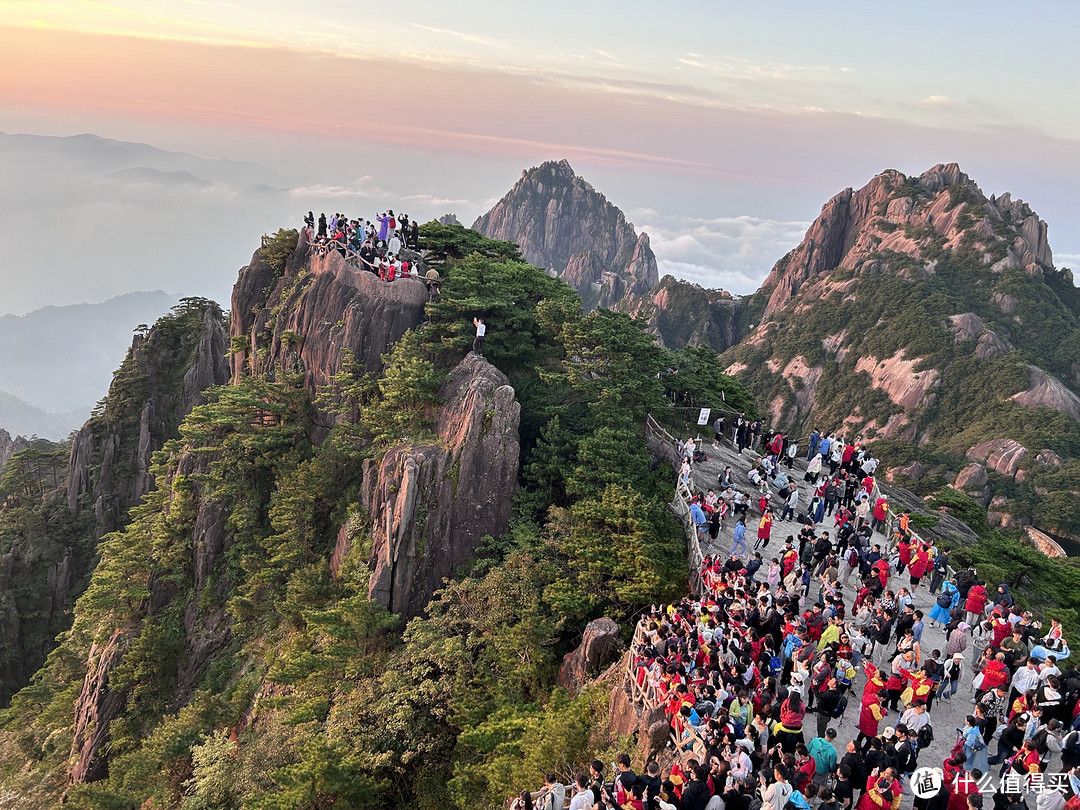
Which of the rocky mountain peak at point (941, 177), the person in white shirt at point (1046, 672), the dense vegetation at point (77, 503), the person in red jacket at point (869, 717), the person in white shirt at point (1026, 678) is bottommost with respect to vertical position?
the dense vegetation at point (77, 503)

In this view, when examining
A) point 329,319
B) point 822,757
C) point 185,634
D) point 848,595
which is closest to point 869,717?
point 822,757

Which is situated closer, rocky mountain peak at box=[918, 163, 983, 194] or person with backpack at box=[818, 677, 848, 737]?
person with backpack at box=[818, 677, 848, 737]

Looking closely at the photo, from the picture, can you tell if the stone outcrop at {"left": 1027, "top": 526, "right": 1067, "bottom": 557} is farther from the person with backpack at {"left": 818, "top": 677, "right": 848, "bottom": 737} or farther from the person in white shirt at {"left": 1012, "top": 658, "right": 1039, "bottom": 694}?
the person with backpack at {"left": 818, "top": 677, "right": 848, "bottom": 737}

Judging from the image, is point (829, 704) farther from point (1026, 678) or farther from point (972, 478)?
point (972, 478)

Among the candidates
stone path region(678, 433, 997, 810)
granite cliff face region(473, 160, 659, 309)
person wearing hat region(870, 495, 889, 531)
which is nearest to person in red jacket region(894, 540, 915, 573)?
stone path region(678, 433, 997, 810)

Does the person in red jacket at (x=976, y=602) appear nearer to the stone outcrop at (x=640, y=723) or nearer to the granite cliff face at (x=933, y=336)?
the stone outcrop at (x=640, y=723)

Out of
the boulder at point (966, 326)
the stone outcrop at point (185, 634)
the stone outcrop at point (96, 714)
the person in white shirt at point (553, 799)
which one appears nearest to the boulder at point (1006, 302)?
the boulder at point (966, 326)

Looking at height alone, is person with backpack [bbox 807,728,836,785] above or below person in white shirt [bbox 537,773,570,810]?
above
